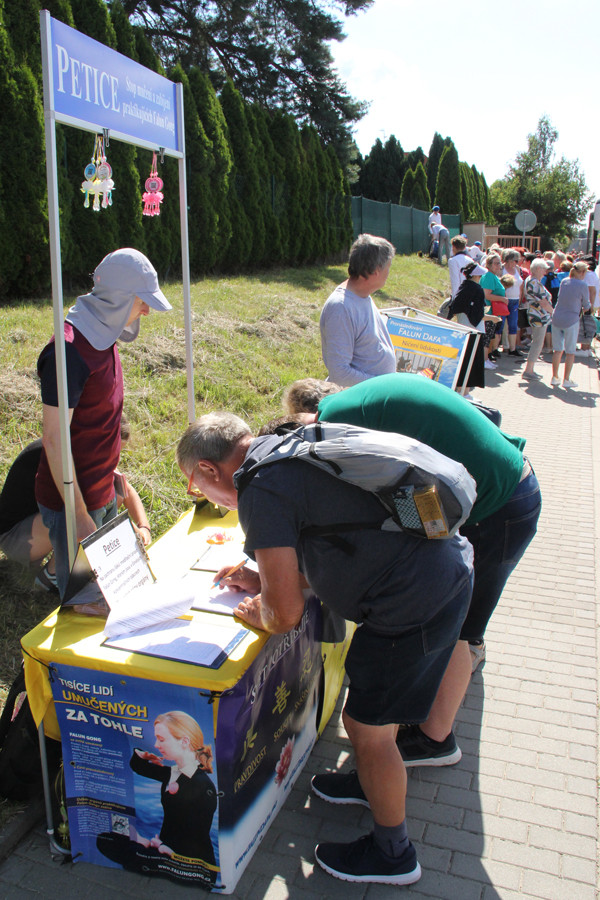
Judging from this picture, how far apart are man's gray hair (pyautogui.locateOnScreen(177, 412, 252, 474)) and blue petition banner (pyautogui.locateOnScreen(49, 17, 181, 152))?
43.8 inches

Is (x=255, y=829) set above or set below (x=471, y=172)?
below

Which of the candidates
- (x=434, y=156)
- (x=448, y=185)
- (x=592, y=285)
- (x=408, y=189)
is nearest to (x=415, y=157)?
(x=434, y=156)

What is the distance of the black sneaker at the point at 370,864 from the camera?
7.33 ft

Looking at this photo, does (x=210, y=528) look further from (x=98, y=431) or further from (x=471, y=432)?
(x=471, y=432)

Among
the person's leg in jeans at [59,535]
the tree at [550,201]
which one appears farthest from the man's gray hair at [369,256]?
the tree at [550,201]

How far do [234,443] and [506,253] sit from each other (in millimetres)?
11268

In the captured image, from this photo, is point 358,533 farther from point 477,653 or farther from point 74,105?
point 477,653

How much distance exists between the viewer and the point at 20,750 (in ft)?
7.79

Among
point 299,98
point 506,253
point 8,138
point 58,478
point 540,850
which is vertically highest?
point 299,98

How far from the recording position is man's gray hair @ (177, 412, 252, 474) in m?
2.13

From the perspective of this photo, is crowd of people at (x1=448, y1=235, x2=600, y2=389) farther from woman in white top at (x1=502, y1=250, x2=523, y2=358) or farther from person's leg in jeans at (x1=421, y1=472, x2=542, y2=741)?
person's leg in jeans at (x1=421, y1=472, x2=542, y2=741)

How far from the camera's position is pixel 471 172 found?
36812 millimetres

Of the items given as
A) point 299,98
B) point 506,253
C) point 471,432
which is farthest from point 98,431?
point 299,98

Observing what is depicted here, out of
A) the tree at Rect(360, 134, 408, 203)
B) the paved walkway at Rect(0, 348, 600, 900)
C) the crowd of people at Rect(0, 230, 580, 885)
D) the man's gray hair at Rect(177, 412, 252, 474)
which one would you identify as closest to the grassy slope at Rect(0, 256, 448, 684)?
the paved walkway at Rect(0, 348, 600, 900)
